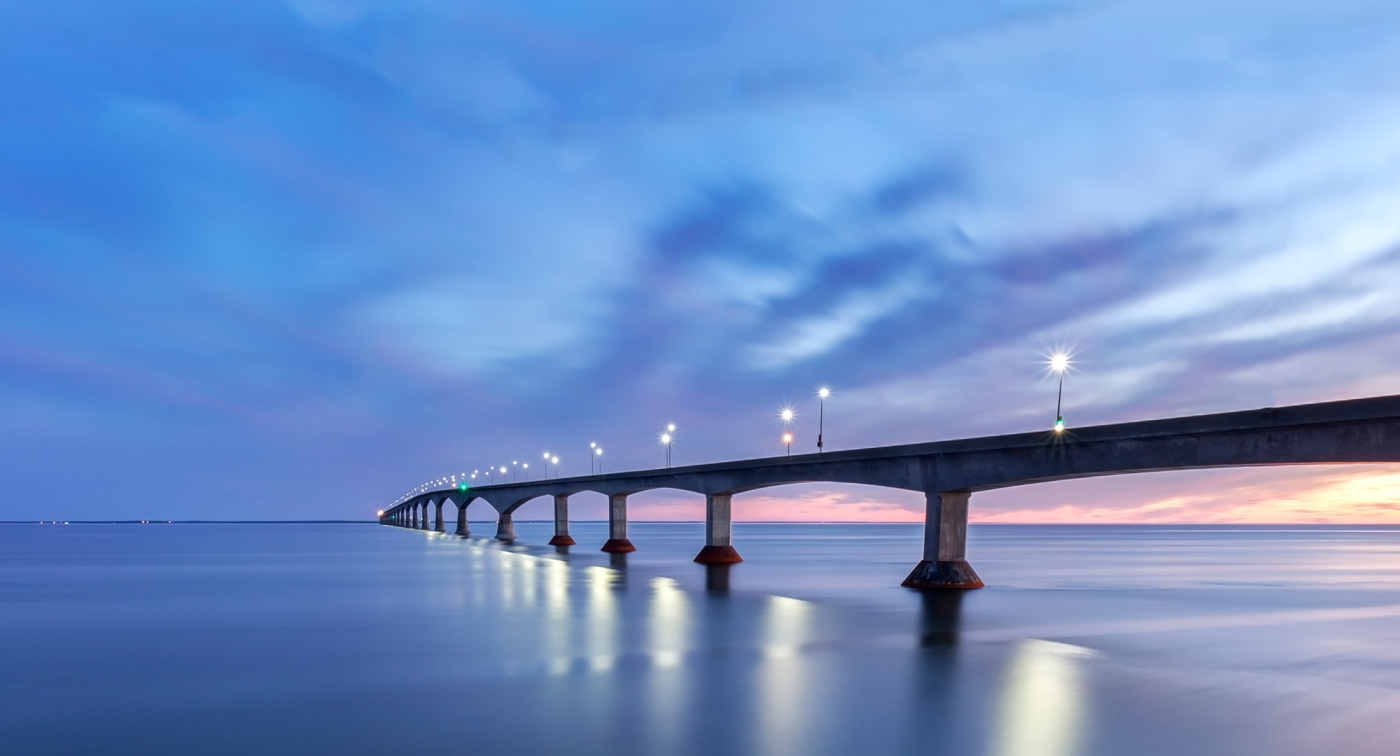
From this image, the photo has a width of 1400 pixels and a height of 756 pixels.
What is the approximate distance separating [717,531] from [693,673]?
55.6 meters

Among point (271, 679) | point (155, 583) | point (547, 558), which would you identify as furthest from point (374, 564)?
point (271, 679)

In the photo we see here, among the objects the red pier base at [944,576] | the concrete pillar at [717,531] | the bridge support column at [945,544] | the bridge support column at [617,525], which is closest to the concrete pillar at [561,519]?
the bridge support column at [617,525]

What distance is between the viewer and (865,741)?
57.4ft

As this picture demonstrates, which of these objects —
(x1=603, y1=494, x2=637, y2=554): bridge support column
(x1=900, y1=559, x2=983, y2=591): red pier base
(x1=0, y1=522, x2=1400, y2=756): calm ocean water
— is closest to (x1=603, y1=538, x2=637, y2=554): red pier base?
(x1=603, y1=494, x2=637, y2=554): bridge support column

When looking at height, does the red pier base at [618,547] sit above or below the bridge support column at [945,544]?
below

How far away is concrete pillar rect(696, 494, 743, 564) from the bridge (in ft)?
5.25

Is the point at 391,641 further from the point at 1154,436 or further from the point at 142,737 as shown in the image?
the point at 1154,436

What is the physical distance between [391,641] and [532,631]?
4.83 meters

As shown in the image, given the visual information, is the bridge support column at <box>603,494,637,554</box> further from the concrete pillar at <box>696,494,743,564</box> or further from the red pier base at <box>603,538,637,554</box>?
the concrete pillar at <box>696,494,743,564</box>

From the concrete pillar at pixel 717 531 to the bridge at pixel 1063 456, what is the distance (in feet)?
5.25

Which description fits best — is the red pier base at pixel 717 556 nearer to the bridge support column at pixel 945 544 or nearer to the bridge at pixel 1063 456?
the bridge at pixel 1063 456

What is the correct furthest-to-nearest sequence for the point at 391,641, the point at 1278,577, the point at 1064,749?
the point at 1278,577
the point at 391,641
the point at 1064,749

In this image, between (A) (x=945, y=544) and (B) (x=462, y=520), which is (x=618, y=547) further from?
(B) (x=462, y=520)

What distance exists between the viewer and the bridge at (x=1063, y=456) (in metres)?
31.5
